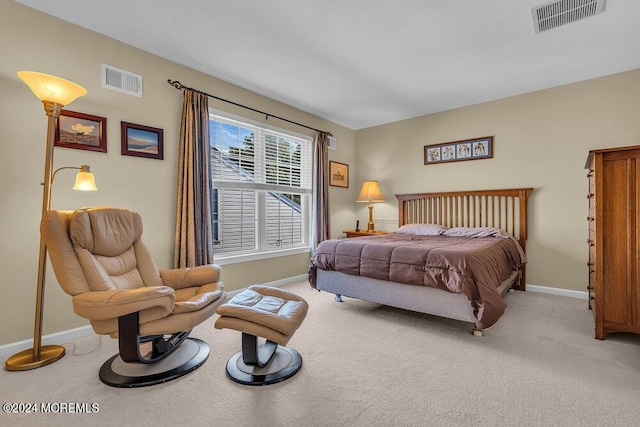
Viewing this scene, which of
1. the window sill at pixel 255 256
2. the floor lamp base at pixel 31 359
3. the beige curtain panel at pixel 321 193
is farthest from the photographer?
the beige curtain panel at pixel 321 193

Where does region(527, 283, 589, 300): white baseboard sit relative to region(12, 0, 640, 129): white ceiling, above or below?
below

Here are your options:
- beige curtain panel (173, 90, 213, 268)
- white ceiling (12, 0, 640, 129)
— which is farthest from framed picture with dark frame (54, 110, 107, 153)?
white ceiling (12, 0, 640, 129)

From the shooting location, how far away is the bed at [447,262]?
2.43 m

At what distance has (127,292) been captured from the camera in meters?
1.77

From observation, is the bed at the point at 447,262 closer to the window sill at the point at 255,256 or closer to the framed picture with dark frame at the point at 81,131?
the window sill at the point at 255,256

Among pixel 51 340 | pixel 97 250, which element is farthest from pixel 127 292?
pixel 51 340

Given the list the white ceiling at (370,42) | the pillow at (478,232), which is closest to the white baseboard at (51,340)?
the white ceiling at (370,42)

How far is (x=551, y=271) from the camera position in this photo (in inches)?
152

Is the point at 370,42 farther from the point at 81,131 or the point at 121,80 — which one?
the point at 81,131

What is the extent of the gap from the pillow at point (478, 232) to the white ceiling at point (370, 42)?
1.83 meters

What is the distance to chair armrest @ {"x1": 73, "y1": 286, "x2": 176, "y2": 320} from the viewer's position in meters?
1.72

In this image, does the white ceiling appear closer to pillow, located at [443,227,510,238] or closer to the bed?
the bed

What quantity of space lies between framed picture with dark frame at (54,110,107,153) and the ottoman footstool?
1.92m

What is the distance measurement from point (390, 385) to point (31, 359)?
8.14 ft
